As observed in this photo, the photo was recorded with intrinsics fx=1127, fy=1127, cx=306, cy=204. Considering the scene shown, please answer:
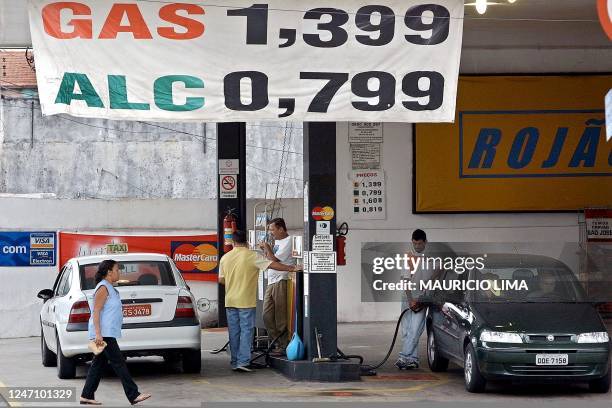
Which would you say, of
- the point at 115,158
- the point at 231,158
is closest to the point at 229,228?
the point at 231,158

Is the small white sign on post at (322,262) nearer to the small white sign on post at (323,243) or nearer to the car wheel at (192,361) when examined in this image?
the small white sign on post at (323,243)

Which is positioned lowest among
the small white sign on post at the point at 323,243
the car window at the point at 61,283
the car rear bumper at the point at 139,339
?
the car rear bumper at the point at 139,339

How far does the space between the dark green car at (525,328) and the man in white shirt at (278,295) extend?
2.57 metres

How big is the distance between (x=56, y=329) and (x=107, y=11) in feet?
13.8

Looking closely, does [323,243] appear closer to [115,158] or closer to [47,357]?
[47,357]

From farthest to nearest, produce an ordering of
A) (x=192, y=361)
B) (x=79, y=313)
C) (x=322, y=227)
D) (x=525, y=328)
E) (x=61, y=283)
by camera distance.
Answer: (x=61, y=283)
(x=192, y=361)
(x=322, y=227)
(x=79, y=313)
(x=525, y=328)

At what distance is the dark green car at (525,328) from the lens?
13.2 metres

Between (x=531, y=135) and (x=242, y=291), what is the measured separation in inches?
360

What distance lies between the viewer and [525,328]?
43.5 feet

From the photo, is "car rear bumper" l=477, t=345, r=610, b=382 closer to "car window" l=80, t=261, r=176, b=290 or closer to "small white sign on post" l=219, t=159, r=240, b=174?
"car window" l=80, t=261, r=176, b=290

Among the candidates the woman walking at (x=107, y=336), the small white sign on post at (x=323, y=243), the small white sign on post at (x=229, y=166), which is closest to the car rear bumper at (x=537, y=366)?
the small white sign on post at (x=323, y=243)

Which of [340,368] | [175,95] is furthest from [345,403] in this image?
[175,95]

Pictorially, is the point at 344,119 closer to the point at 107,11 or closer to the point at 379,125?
the point at 107,11

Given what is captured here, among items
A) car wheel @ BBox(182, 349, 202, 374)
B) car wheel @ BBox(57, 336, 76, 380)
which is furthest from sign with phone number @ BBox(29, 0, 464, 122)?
car wheel @ BBox(182, 349, 202, 374)
